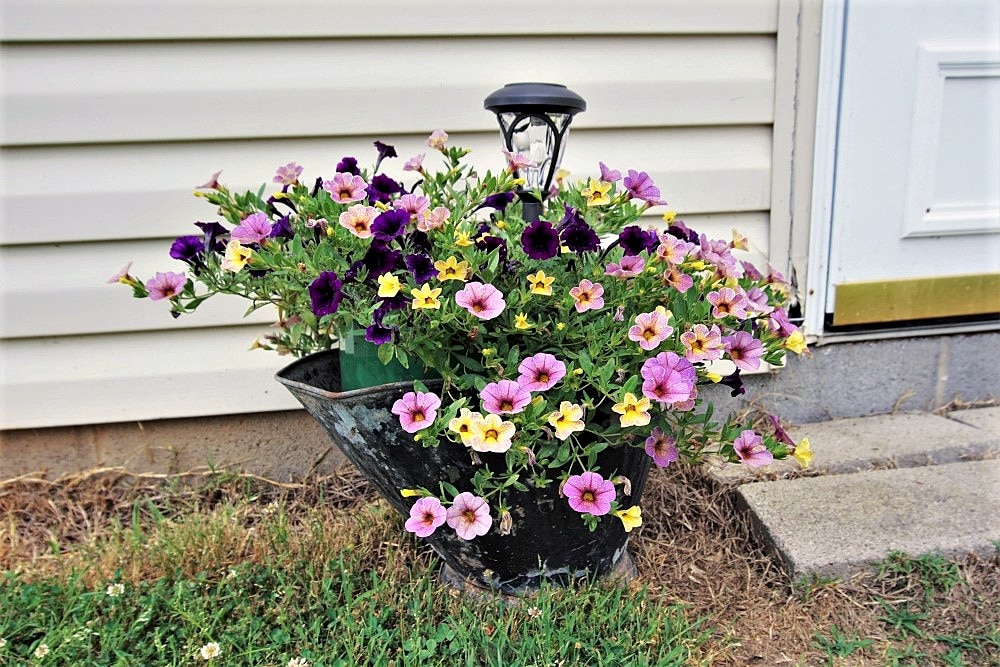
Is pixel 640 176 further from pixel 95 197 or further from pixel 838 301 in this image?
pixel 95 197

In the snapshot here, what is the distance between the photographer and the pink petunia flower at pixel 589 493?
1.16 metres

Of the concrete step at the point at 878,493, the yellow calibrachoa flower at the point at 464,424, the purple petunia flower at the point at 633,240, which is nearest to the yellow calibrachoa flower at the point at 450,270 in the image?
the yellow calibrachoa flower at the point at 464,424

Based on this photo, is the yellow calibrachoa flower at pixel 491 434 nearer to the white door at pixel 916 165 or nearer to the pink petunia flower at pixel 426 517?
the pink petunia flower at pixel 426 517

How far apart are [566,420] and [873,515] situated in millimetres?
1039

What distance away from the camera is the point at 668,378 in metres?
1.13

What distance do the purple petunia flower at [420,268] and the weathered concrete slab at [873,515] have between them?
1.08 m

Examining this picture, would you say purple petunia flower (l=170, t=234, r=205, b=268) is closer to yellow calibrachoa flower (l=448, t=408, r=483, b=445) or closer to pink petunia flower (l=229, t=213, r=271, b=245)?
pink petunia flower (l=229, t=213, r=271, b=245)

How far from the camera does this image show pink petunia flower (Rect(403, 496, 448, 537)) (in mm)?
1158

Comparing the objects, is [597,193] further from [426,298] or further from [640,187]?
[426,298]

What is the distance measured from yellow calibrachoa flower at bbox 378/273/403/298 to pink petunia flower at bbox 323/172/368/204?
0.24m

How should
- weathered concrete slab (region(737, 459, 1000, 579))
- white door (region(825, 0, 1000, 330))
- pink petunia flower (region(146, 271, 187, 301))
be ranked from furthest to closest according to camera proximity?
white door (region(825, 0, 1000, 330)) < weathered concrete slab (region(737, 459, 1000, 579)) < pink petunia flower (region(146, 271, 187, 301))

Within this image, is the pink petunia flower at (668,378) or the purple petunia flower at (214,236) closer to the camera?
the pink petunia flower at (668,378)

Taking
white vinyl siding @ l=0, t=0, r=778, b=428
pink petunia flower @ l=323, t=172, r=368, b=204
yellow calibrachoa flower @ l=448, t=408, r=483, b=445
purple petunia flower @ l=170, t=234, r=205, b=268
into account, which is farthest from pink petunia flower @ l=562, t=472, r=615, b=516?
white vinyl siding @ l=0, t=0, r=778, b=428

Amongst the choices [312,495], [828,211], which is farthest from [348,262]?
[828,211]
